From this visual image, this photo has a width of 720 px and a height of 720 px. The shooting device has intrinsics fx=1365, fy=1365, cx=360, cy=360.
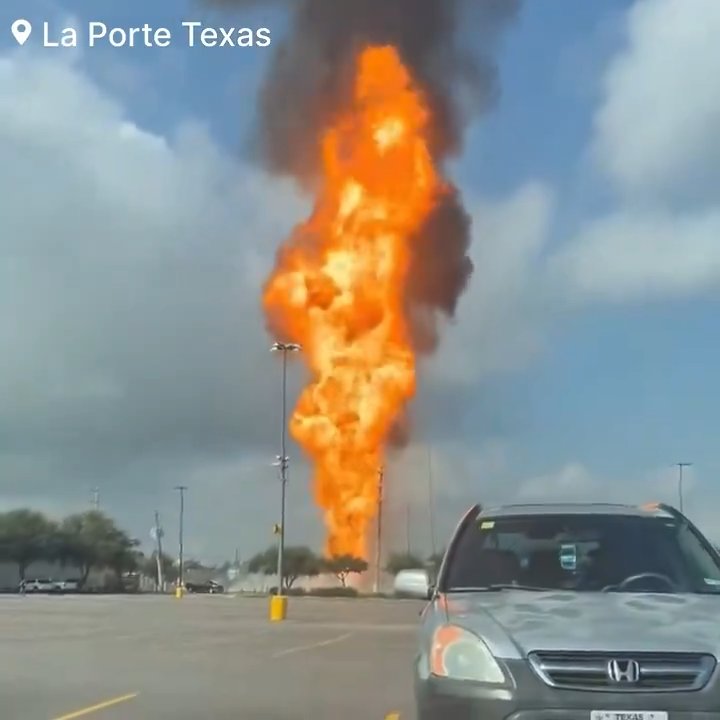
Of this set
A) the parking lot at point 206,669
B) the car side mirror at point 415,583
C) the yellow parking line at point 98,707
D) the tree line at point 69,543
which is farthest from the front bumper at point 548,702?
the tree line at point 69,543

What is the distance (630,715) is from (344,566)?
166 feet

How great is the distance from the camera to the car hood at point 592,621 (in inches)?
270

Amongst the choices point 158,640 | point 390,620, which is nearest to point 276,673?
point 158,640

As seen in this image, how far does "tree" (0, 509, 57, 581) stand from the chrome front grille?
4261 inches

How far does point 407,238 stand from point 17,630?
2577 centimetres

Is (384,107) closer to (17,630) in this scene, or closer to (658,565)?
(17,630)

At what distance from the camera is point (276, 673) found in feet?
59.0

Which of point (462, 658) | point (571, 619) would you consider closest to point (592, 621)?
point (571, 619)

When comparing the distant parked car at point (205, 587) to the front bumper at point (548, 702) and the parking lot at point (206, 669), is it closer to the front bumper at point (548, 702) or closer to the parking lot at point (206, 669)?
the parking lot at point (206, 669)

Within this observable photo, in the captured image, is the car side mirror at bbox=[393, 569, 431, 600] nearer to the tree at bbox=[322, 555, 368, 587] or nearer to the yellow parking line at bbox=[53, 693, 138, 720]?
the yellow parking line at bbox=[53, 693, 138, 720]

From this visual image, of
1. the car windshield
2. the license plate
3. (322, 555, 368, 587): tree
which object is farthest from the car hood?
(322, 555, 368, 587): tree

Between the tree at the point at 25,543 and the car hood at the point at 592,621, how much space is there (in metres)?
108

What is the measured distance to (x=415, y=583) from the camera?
8758 mm

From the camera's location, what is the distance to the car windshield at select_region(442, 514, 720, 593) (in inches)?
325
